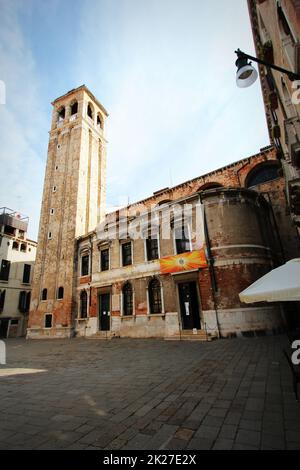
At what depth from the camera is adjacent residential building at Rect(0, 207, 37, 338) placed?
2512 cm

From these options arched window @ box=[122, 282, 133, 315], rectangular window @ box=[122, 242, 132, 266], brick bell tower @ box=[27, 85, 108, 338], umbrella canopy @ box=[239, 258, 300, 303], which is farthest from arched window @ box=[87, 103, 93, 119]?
umbrella canopy @ box=[239, 258, 300, 303]

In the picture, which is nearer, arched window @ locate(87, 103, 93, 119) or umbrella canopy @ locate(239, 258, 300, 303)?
umbrella canopy @ locate(239, 258, 300, 303)

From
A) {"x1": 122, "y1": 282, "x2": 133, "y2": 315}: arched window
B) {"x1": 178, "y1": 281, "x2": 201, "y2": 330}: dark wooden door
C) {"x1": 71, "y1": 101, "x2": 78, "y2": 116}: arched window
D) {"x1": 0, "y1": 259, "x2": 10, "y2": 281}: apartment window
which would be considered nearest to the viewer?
{"x1": 178, "y1": 281, "x2": 201, "y2": 330}: dark wooden door

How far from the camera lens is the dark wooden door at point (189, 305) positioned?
13.2 meters

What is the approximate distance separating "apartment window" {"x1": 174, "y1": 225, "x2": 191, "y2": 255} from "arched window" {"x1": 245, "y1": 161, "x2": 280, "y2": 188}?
24.3 ft

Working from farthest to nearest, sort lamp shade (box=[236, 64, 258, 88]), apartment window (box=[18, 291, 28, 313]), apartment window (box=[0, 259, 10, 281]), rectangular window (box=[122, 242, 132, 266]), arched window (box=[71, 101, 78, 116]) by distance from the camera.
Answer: arched window (box=[71, 101, 78, 116])
apartment window (box=[18, 291, 28, 313])
apartment window (box=[0, 259, 10, 281])
rectangular window (box=[122, 242, 132, 266])
lamp shade (box=[236, 64, 258, 88])

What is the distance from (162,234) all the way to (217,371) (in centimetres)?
994

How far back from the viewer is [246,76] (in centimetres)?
455

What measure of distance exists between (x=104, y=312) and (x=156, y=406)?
13812 mm

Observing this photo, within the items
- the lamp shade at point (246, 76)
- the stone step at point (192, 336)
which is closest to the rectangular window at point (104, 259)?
the stone step at point (192, 336)

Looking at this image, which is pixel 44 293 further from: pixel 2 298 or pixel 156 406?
pixel 156 406

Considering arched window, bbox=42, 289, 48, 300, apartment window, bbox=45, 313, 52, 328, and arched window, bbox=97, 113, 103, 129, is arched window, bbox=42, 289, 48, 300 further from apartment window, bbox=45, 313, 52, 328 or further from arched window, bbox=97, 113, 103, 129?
arched window, bbox=97, 113, 103, 129
